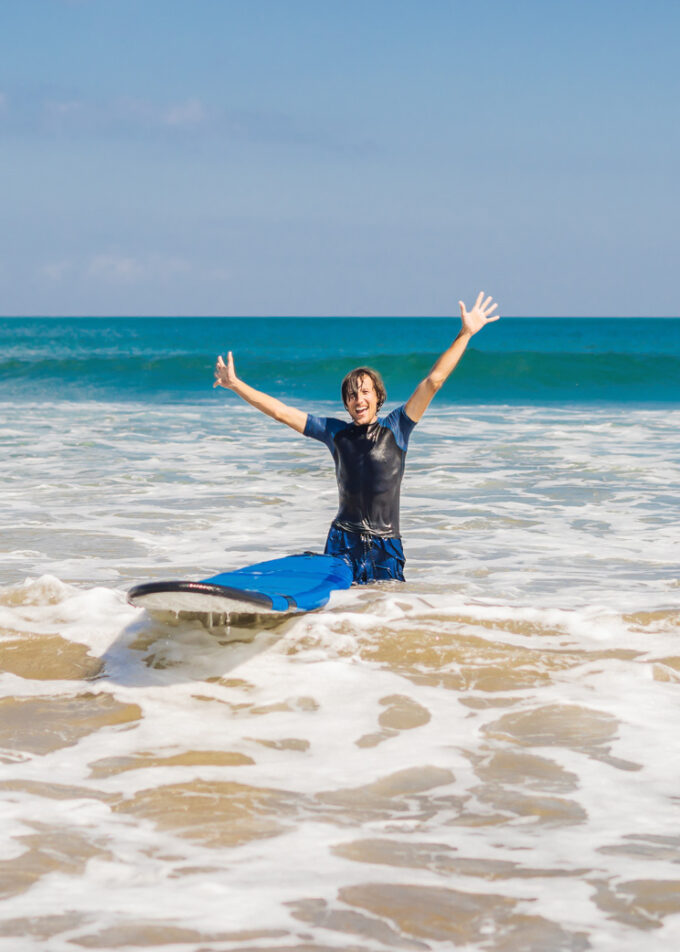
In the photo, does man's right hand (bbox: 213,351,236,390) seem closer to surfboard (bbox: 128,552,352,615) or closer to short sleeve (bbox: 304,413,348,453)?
short sleeve (bbox: 304,413,348,453)

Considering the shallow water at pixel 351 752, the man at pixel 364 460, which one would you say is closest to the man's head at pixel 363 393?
the man at pixel 364 460

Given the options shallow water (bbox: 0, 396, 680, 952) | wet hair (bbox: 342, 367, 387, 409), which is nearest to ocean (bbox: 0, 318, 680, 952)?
shallow water (bbox: 0, 396, 680, 952)

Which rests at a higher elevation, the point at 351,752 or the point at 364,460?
the point at 364,460

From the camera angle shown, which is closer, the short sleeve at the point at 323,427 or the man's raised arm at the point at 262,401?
the man's raised arm at the point at 262,401

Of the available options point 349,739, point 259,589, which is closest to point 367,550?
point 259,589

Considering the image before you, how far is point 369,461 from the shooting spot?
5.58m

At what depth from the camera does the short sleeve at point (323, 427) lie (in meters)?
5.60

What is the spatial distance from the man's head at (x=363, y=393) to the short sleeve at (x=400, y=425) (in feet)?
0.36

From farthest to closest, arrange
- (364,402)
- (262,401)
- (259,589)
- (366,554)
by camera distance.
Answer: (366,554) < (364,402) < (262,401) < (259,589)

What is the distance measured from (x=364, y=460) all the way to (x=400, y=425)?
0.28m

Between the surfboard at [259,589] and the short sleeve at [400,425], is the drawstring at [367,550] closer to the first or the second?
the surfboard at [259,589]

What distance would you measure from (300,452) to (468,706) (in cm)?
985

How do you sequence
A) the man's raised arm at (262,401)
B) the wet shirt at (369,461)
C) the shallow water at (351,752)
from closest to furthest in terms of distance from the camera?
the shallow water at (351,752) → the man's raised arm at (262,401) → the wet shirt at (369,461)

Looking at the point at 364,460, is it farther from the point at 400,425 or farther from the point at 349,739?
the point at 349,739
